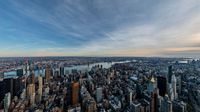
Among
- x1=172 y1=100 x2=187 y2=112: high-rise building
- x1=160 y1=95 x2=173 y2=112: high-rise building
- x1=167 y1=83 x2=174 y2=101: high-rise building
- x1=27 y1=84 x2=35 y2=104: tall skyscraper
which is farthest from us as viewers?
x1=27 y1=84 x2=35 y2=104: tall skyscraper

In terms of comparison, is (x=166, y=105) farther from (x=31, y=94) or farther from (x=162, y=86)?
(x=31, y=94)

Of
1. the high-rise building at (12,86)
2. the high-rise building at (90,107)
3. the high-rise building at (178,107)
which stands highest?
the high-rise building at (12,86)

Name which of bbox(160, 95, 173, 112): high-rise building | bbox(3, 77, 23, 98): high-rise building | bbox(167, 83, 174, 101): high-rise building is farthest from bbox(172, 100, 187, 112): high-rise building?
bbox(3, 77, 23, 98): high-rise building

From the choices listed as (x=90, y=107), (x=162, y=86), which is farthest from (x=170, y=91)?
(x=90, y=107)

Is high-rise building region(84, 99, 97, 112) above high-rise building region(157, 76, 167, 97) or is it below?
below

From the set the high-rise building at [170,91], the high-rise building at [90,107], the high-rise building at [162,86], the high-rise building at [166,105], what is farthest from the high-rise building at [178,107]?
the high-rise building at [90,107]

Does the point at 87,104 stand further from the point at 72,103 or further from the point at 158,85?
the point at 158,85

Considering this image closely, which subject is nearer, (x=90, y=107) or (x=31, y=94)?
(x=90, y=107)

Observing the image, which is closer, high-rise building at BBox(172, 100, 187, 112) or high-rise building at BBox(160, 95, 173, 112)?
high-rise building at BBox(160, 95, 173, 112)

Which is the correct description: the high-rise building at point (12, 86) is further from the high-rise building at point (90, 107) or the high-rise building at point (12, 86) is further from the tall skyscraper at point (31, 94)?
the high-rise building at point (90, 107)

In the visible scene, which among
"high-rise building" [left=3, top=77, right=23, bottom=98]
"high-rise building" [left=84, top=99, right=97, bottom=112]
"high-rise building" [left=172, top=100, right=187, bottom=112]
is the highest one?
"high-rise building" [left=3, top=77, right=23, bottom=98]

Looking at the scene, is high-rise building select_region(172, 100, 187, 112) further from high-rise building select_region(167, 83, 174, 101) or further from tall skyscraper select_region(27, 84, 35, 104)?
tall skyscraper select_region(27, 84, 35, 104)
